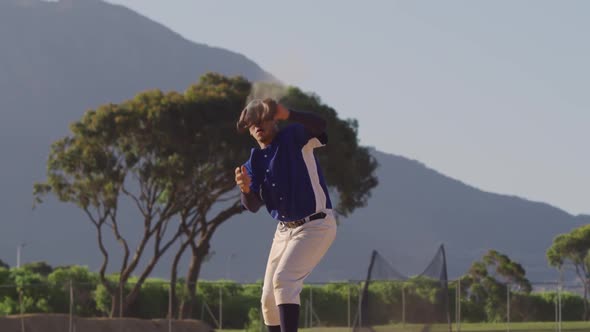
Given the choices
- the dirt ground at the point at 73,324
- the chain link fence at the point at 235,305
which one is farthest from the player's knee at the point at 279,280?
the chain link fence at the point at 235,305

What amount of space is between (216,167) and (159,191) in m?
4.42

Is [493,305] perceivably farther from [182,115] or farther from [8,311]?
[8,311]

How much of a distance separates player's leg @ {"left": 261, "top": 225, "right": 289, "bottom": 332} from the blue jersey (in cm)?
15

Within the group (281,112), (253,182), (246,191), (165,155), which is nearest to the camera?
(281,112)

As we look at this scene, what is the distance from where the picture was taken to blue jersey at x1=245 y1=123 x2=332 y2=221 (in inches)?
339

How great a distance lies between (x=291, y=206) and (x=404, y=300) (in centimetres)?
1192

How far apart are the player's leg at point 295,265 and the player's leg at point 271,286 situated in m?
0.09

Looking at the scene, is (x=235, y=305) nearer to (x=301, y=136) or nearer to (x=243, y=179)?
(x=243, y=179)

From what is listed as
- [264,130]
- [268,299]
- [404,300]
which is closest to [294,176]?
[264,130]

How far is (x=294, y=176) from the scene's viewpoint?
8602 mm

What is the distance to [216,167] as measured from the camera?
4419cm

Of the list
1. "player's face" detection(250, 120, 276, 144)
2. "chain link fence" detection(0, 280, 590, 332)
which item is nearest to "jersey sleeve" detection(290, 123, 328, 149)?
"player's face" detection(250, 120, 276, 144)

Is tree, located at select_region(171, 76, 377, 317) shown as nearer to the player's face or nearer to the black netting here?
the black netting

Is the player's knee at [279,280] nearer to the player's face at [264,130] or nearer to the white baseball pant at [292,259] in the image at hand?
the white baseball pant at [292,259]
